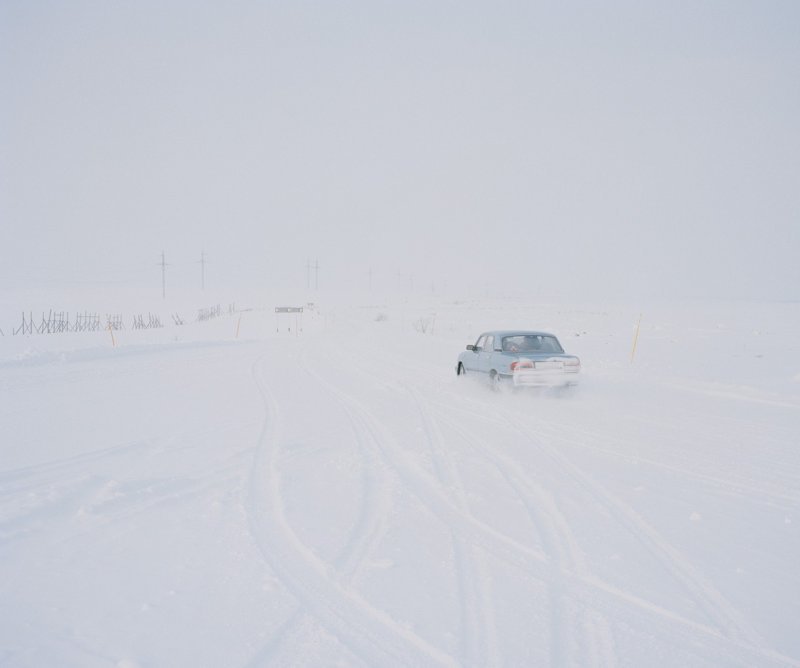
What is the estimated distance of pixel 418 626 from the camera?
163 inches

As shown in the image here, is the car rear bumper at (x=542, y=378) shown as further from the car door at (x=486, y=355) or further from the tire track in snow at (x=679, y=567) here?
the tire track in snow at (x=679, y=567)

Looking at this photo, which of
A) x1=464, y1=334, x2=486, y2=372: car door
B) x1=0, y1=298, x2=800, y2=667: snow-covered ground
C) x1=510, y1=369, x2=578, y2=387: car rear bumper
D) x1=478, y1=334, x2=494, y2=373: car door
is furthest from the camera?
x1=464, y1=334, x2=486, y2=372: car door

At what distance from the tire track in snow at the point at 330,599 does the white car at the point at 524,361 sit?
7.99 m

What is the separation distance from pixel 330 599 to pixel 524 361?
994 cm

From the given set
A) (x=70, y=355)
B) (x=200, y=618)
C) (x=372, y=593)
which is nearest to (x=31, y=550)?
(x=200, y=618)

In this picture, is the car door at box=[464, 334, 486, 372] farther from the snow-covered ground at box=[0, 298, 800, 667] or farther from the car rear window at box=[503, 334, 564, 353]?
the snow-covered ground at box=[0, 298, 800, 667]

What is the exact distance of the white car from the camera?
1379cm

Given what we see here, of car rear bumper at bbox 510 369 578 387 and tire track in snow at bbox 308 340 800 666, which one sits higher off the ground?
tire track in snow at bbox 308 340 800 666

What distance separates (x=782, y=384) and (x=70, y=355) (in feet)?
70.2

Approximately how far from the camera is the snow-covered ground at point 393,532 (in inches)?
157

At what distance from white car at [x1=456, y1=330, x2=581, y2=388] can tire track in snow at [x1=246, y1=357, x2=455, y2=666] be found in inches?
315

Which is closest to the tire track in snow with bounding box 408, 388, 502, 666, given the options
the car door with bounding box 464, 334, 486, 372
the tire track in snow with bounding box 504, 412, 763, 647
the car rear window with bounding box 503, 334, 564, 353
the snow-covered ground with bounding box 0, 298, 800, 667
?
the snow-covered ground with bounding box 0, 298, 800, 667

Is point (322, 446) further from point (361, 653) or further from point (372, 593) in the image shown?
point (361, 653)

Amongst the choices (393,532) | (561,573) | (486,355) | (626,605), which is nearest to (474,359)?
(486,355)
